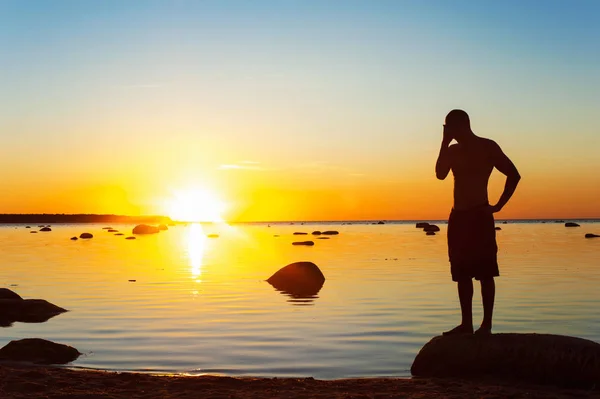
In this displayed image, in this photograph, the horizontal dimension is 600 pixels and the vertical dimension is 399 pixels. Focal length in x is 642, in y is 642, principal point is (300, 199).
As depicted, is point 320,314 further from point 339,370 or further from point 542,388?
point 542,388

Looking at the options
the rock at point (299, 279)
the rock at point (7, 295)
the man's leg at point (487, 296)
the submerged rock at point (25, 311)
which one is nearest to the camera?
the man's leg at point (487, 296)

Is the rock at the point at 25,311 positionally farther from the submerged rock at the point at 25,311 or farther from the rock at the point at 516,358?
the rock at the point at 516,358

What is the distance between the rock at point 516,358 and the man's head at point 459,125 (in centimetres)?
328

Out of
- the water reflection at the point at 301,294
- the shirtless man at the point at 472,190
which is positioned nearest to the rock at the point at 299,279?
the water reflection at the point at 301,294

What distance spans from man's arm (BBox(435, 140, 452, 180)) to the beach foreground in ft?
10.7

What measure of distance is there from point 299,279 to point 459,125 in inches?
644

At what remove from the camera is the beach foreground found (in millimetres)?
8781

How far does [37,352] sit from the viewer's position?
1216cm

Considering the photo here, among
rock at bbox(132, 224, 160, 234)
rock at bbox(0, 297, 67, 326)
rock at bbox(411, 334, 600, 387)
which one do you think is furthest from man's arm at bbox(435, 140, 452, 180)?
rock at bbox(132, 224, 160, 234)

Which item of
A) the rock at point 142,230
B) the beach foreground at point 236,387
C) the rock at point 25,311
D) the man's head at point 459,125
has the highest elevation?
the rock at point 142,230

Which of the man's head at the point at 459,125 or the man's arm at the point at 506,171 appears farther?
the man's head at the point at 459,125

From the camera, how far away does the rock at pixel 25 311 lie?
57.8ft

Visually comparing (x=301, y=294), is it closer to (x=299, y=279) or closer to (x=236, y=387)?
(x=299, y=279)

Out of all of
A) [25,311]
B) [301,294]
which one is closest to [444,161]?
[25,311]
